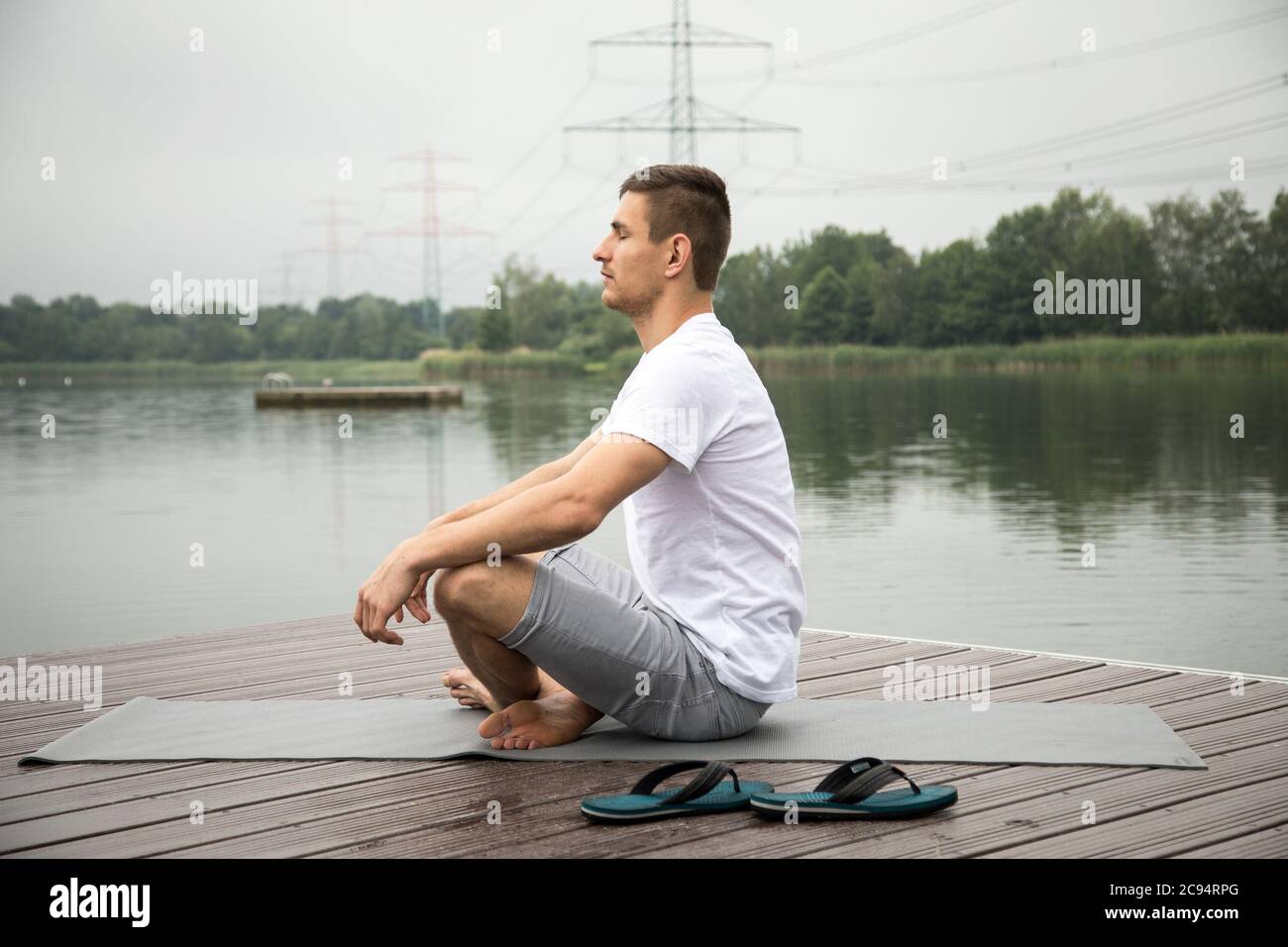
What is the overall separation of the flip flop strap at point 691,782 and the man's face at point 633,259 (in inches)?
37.6

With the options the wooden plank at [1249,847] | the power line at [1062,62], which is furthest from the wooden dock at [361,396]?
the wooden plank at [1249,847]

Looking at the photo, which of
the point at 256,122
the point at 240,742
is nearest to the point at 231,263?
the point at 256,122

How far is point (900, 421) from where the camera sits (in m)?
25.9

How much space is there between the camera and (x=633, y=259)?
276 cm

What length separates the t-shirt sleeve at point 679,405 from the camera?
2557 mm

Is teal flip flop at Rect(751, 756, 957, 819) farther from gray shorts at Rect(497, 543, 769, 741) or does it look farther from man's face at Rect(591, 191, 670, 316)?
man's face at Rect(591, 191, 670, 316)

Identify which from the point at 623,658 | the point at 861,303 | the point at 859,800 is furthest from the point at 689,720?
the point at 861,303

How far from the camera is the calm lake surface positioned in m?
8.53

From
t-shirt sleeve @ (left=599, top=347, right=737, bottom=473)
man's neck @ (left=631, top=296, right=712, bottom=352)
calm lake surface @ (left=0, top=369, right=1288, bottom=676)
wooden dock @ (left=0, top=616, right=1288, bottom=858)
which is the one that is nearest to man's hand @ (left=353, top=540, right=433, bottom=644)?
wooden dock @ (left=0, top=616, right=1288, bottom=858)

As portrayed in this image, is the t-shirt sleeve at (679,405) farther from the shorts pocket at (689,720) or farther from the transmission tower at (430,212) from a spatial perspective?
the transmission tower at (430,212)

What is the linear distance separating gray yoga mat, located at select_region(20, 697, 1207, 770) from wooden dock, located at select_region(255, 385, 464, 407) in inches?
1322

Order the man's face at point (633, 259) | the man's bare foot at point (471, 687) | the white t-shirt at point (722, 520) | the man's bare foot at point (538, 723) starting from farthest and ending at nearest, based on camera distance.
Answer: the man's bare foot at point (471, 687), the man's bare foot at point (538, 723), the man's face at point (633, 259), the white t-shirt at point (722, 520)

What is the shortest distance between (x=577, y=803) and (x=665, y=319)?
3.34 ft
